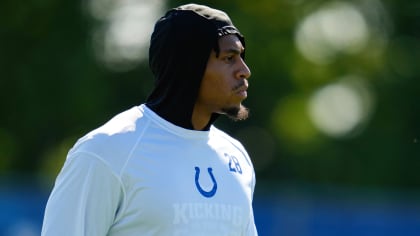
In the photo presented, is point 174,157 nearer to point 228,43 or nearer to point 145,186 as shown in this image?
point 145,186

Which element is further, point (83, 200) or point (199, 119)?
point (199, 119)

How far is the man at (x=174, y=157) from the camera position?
5.08 meters

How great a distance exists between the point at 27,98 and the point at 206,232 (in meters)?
19.9

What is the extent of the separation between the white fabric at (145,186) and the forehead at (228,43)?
15.5 inches

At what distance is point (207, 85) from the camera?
5.54 metres

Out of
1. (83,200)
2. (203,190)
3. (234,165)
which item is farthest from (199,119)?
(83,200)

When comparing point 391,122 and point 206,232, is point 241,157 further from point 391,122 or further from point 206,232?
point 391,122

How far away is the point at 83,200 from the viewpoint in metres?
5.05

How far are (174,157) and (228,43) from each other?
22.4 inches

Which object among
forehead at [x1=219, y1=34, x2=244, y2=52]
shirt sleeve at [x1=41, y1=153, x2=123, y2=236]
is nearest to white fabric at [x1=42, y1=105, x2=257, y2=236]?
shirt sleeve at [x1=41, y1=153, x2=123, y2=236]

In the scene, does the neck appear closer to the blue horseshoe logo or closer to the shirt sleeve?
the blue horseshoe logo

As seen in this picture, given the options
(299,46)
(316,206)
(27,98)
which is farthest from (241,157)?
(299,46)

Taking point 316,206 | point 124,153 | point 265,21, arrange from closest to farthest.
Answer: point 124,153 → point 316,206 → point 265,21

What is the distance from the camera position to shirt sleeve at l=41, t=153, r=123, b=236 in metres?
5.05
